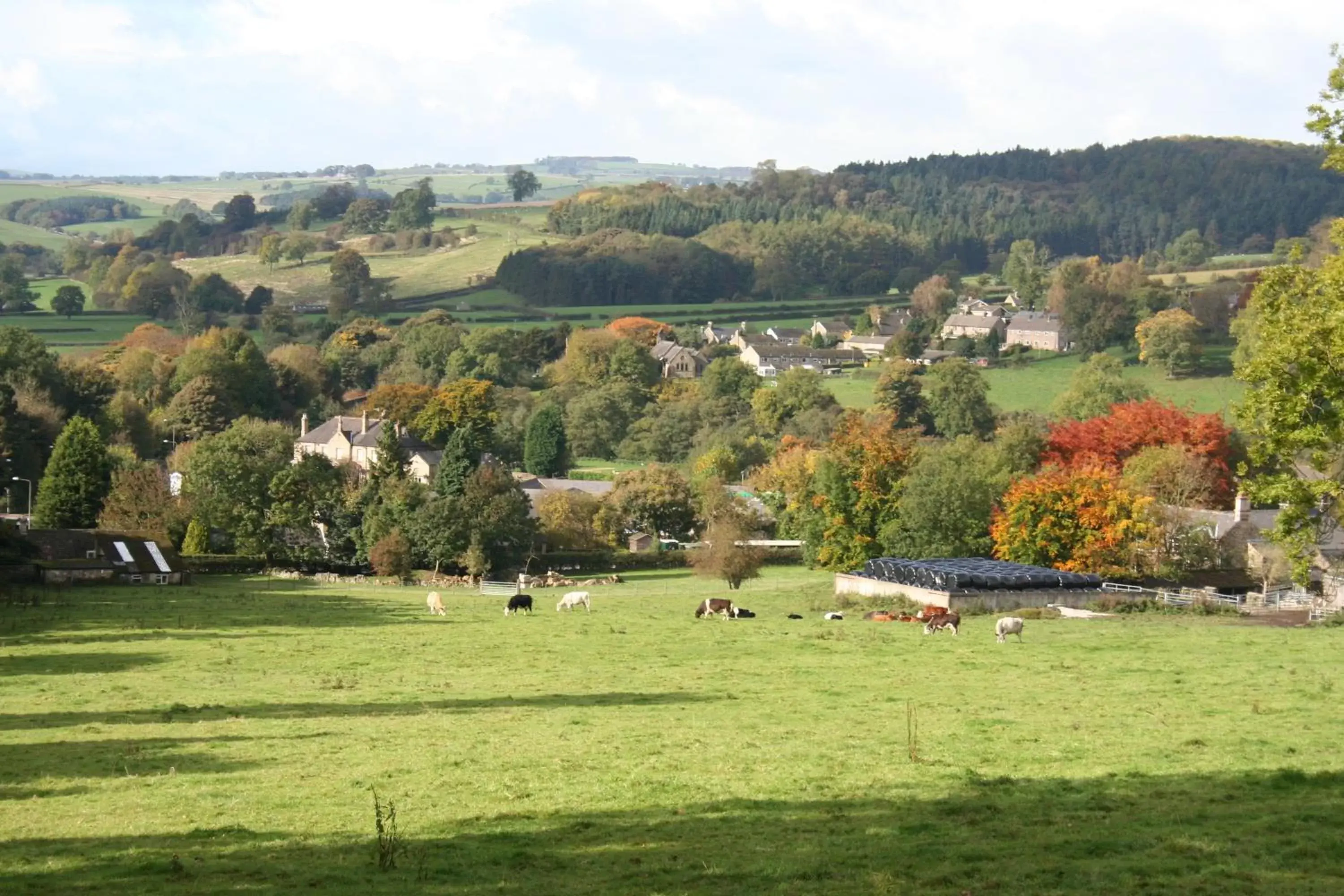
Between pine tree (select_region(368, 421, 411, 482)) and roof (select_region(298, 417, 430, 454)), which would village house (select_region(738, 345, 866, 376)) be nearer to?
roof (select_region(298, 417, 430, 454))

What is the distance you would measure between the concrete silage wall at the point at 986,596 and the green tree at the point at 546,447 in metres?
59.8

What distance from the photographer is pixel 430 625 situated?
41219 mm

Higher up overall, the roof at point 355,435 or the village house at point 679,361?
the village house at point 679,361

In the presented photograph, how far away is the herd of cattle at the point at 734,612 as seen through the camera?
39188mm

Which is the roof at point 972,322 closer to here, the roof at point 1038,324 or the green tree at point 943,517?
the roof at point 1038,324

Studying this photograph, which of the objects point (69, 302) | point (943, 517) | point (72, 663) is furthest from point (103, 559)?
point (69, 302)

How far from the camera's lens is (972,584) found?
4828cm

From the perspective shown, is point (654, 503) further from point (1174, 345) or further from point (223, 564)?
point (1174, 345)

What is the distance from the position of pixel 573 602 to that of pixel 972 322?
125 meters

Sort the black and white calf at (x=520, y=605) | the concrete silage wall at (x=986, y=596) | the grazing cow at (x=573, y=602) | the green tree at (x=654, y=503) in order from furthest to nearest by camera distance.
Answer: the green tree at (x=654, y=503)
the grazing cow at (x=573, y=602)
the concrete silage wall at (x=986, y=596)
the black and white calf at (x=520, y=605)

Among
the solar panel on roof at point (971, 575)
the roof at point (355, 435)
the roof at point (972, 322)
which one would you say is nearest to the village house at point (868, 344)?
the roof at point (972, 322)

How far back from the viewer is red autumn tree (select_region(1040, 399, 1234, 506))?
7681cm

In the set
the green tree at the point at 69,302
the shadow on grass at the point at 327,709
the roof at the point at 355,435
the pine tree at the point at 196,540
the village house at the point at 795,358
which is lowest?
the pine tree at the point at 196,540

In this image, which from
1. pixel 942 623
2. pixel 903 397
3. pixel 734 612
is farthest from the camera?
pixel 903 397
